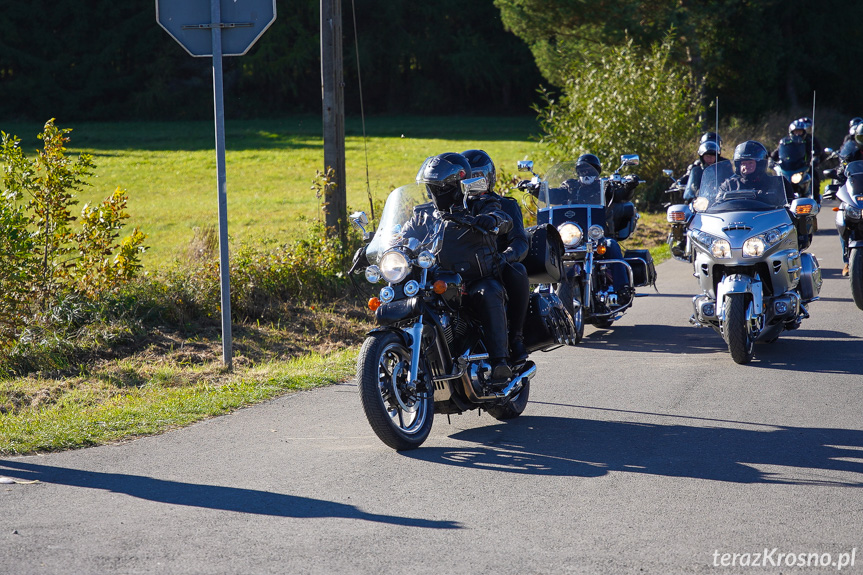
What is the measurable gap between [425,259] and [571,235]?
13.3 feet

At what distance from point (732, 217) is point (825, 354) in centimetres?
143

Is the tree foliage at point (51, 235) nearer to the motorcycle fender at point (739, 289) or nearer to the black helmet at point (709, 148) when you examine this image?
the motorcycle fender at point (739, 289)

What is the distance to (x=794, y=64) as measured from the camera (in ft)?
153

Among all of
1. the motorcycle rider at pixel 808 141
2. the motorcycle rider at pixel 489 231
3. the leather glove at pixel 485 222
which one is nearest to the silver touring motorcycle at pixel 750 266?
the motorcycle rider at pixel 489 231

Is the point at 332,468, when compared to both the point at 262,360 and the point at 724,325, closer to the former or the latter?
the point at 262,360

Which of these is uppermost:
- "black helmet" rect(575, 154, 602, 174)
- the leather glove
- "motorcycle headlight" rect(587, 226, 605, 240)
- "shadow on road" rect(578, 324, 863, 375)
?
"black helmet" rect(575, 154, 602, 174)

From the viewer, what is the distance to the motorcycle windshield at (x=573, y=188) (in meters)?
9.84

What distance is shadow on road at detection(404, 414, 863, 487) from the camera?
5.33m

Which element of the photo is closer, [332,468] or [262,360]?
[332,468]

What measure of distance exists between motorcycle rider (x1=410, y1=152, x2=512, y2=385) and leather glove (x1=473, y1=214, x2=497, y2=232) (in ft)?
0.16

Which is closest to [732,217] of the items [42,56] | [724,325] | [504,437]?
[724,325]

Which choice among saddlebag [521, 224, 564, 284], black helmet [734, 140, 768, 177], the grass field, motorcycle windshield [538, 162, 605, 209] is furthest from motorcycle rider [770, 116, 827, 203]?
saddlebag [521, 224, 564, 284]

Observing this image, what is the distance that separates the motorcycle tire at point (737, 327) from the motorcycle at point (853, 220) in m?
3.04

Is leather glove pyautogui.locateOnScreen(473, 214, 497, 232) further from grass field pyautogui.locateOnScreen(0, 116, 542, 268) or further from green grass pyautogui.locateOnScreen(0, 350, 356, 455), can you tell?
grass field pyautogui.locateOnScreen(0, 116, 542, 268)
